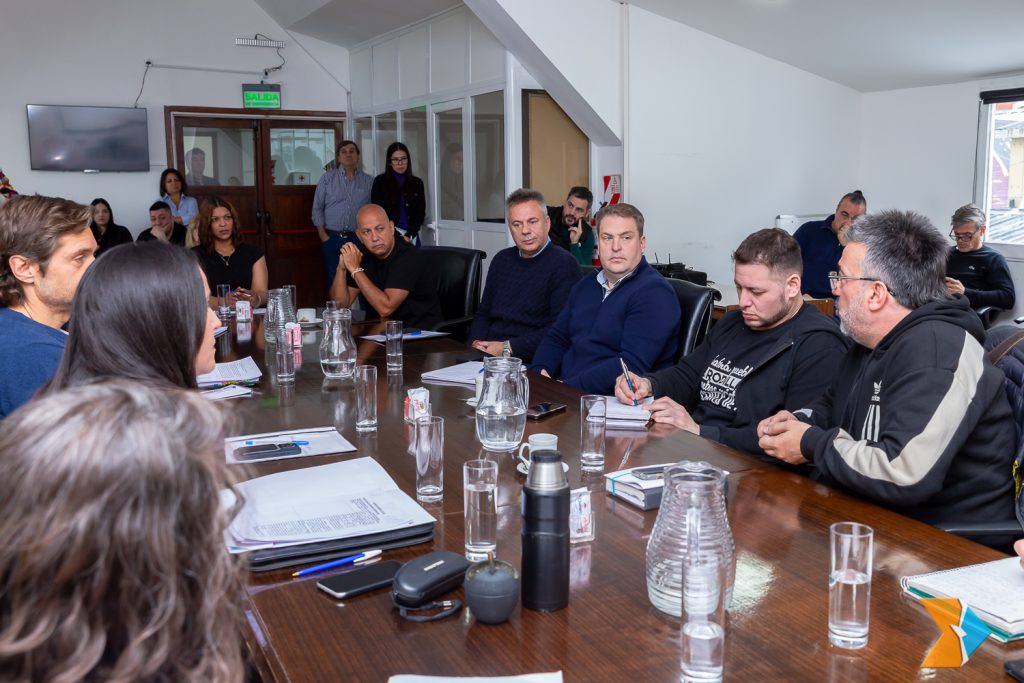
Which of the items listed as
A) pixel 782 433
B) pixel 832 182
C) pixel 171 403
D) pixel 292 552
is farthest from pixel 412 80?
pixel 171 403

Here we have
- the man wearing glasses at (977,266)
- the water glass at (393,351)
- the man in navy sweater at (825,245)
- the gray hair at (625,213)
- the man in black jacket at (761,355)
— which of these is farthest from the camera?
the man in navy sweater at (825,245)

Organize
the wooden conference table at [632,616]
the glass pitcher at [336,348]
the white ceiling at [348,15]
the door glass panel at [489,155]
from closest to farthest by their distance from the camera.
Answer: the wooden conference table at [632,616]
the glass pitcher at [336,348]
the door glass panel at [489,155]
the white ceiling at [348,15]

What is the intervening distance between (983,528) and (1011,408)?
0.31m

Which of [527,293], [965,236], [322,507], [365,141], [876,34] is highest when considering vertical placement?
[876,34]

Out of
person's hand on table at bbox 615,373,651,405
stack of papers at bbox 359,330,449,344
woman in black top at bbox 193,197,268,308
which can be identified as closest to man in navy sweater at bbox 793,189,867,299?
stack of papers at bbox 359,330,449,344

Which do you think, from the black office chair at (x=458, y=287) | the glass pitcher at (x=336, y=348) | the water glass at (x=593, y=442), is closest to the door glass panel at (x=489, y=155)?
the black office chair at (x=458, y=287)

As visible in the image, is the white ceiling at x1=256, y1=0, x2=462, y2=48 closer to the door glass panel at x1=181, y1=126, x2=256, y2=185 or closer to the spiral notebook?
the door glass panel at x1=181, y1=126, x2=256, y2=185

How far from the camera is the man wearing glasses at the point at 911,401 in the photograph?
68.5 inches

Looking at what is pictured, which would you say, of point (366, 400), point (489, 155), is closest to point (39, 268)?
point (366, 400)

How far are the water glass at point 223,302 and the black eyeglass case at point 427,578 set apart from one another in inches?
121

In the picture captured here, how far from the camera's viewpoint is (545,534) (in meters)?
1.21

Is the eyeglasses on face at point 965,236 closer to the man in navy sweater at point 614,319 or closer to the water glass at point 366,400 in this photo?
the man in navy sweater at point 614,319

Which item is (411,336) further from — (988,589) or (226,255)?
(988,589)

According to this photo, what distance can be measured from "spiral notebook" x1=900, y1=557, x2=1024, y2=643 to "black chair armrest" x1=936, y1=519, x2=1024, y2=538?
419 mm
